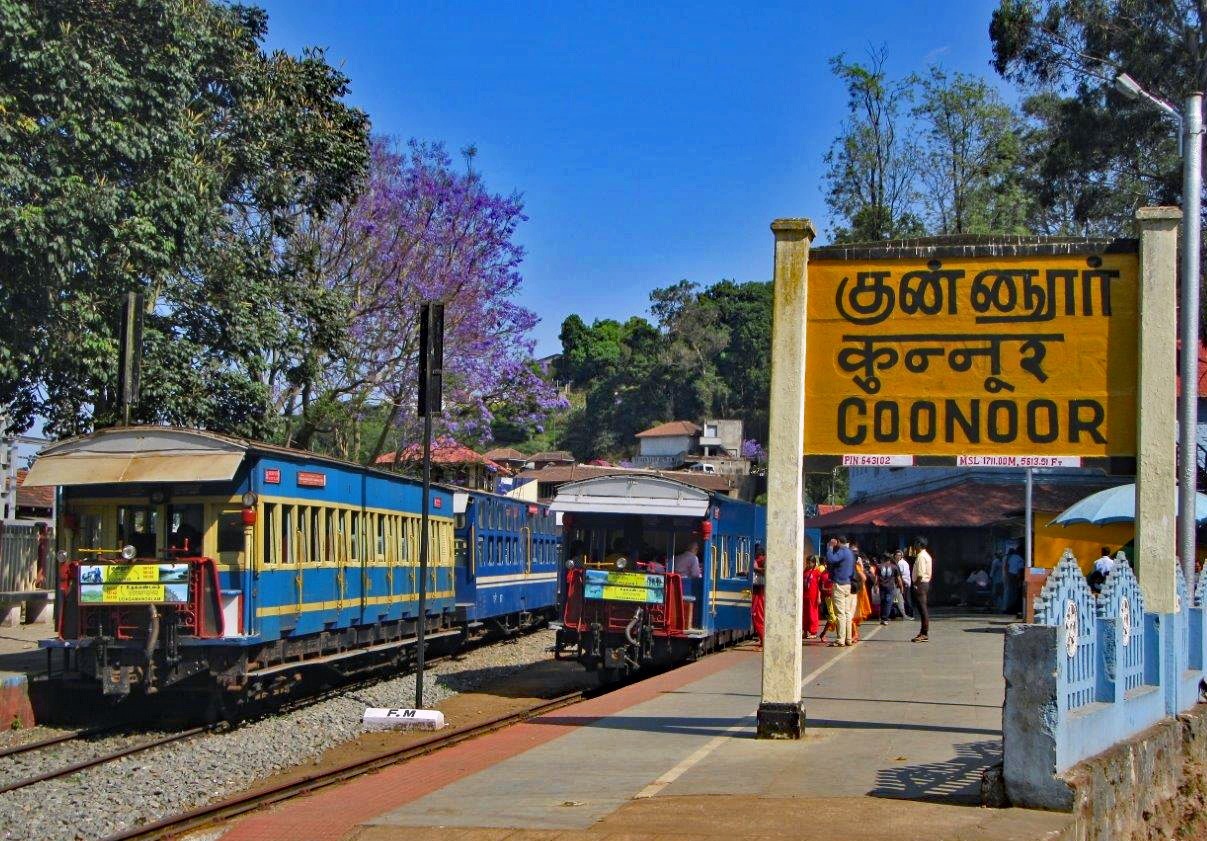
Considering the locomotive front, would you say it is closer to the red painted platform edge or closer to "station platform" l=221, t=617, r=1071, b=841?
the red painted platform edge

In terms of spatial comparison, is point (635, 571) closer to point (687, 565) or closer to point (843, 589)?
point (687, 565)

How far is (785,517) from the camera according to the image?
11.5 meters

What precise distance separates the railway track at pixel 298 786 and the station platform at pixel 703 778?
471 millimetres

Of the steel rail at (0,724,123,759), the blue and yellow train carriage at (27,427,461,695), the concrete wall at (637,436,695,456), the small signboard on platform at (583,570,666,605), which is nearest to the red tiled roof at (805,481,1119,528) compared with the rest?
the small signboard on platform at (583,570,666,605)

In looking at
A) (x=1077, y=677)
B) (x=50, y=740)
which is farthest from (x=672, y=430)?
(x=1077, y=677)

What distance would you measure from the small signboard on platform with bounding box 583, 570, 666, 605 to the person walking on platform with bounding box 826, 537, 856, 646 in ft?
14.1

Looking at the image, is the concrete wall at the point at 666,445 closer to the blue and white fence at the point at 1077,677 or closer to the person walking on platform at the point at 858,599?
the person walking on platform at the point at 858,599

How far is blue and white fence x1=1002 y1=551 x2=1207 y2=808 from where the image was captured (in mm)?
7586

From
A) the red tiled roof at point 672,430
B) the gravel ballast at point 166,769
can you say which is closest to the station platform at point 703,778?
the gravel ballast at point 166,769

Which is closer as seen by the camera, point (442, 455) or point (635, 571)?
point (635, 571)

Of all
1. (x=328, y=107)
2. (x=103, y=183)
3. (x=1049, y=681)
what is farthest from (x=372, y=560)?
(x=1049, y=681)

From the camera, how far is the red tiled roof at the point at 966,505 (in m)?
34.0

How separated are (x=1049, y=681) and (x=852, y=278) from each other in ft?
17.4

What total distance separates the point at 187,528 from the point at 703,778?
28.2 ft
